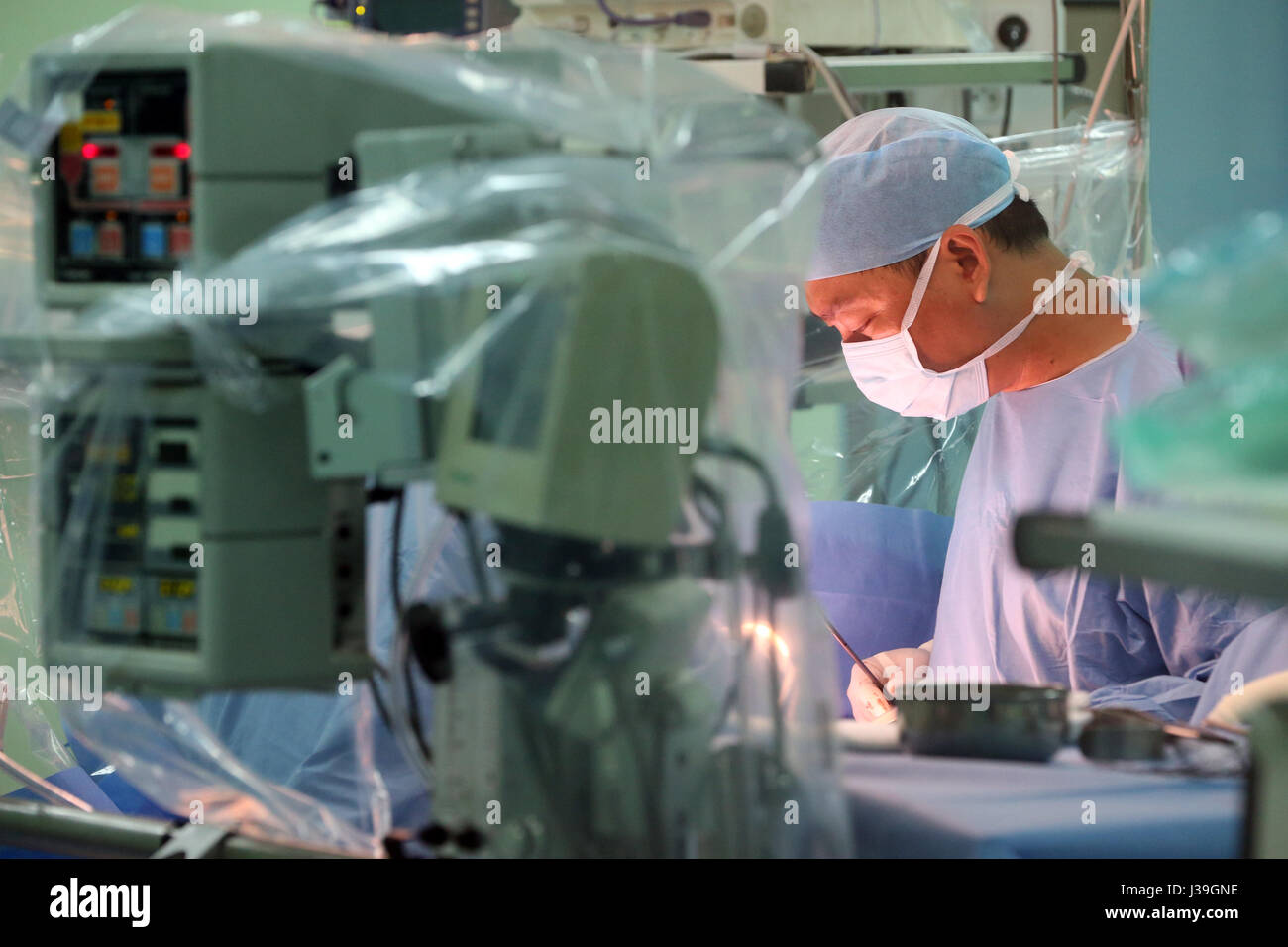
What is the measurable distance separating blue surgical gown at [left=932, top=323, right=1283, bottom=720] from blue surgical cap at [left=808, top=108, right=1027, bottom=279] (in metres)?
0.40

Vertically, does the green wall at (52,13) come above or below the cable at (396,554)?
above

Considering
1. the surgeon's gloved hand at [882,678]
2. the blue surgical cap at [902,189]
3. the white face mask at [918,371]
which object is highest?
the blue surgical cap at [902,189]

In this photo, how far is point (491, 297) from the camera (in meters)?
0.93

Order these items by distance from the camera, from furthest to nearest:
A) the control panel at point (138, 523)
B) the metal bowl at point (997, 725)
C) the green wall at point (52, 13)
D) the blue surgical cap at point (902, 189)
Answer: the green wall at point (52, 13) → the blue surgical cap at point (902, 189) → the metal bowl at point (997, 725) → the control panel at point (138, 523)

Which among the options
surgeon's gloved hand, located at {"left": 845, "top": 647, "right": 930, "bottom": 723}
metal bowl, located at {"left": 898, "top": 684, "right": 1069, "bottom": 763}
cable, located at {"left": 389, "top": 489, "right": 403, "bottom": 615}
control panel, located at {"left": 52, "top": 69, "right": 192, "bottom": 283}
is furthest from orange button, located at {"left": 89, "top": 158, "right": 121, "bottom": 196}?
surgeon's gloved hand, located at {"left": 845, "top": 647, "right": 930, "bottom": 723}

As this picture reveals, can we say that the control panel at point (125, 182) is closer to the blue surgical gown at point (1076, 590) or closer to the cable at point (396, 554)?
the cable at point (396, 554)

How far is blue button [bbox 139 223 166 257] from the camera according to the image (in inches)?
41.3

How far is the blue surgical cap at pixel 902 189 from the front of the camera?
6.44 ft

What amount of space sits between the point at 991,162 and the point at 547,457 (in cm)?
140

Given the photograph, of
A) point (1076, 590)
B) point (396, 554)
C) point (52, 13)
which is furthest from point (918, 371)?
point (52, 13)

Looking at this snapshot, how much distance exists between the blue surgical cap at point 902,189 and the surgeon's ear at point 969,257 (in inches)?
0.8

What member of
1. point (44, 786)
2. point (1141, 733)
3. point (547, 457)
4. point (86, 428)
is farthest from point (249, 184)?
point (44, 786)

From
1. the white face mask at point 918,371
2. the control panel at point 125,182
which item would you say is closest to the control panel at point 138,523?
the control panel at point 125,182
